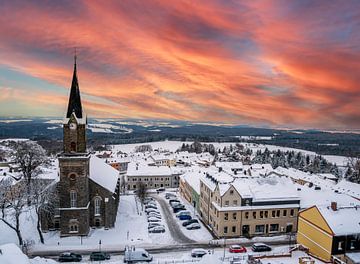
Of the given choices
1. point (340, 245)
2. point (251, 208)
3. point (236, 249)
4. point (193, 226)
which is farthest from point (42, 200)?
point (340, 245)

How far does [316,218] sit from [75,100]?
121ft

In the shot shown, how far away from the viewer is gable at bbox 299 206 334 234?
130ft

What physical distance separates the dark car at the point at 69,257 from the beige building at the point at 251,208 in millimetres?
20884

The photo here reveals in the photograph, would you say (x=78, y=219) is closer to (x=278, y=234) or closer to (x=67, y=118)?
(x=67, y=118)

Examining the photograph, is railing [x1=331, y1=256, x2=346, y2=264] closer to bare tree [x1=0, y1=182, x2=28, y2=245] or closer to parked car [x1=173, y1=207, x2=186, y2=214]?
parked car [x1=173, y1=207, x2=186, y2=214]

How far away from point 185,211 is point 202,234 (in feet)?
35.5

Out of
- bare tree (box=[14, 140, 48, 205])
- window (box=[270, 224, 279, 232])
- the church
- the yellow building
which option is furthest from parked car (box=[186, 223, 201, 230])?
bare tree (box=[14, 140, 48, 205])

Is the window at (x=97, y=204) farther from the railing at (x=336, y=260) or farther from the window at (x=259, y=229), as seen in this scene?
the railing at (x=336, y=260)

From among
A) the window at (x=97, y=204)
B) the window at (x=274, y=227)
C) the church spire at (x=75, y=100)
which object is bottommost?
the window at (x=274, y=227)

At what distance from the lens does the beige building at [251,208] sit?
4944 cm

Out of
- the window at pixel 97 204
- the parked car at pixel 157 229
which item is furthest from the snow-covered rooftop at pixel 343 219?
the window at pixel 97 204

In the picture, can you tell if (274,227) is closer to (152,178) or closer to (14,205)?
(14,205)

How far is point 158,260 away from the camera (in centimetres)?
3972

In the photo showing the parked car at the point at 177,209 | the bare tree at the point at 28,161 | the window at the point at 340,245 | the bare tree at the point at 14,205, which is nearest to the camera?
the window at the point at 340,245
